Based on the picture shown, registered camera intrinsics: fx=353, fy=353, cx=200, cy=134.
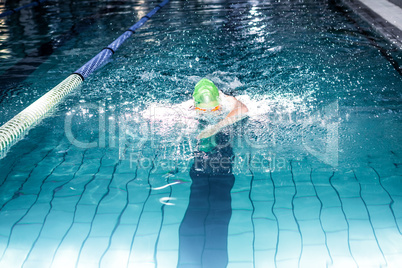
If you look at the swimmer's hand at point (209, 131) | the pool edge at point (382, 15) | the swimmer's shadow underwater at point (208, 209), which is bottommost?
the swimmer's shadow underwater at point (208, 209)

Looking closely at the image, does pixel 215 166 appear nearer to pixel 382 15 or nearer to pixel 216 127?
pixel 216 127

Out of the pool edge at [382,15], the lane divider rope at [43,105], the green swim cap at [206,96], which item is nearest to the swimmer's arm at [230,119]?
the green swim cap at [206,96]

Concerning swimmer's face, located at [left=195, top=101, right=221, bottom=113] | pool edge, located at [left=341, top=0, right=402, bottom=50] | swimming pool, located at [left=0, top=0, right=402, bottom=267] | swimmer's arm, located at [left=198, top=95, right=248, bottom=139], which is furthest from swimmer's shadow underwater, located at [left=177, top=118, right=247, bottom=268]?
pool edge, located at [left=341, top=0, right=402, bottom=50]

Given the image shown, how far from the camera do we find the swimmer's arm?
3.80 m

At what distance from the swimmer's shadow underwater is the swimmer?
0.22 m

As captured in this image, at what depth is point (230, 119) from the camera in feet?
12.7

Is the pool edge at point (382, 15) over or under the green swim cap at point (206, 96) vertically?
over

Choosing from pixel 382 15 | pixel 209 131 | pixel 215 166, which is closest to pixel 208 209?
pixel 215 166

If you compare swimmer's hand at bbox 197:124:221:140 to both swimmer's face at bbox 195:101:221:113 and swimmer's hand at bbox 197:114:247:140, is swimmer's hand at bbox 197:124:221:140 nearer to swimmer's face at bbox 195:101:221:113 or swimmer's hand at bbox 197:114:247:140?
swimmer's hand at bbox 197:114:247:140

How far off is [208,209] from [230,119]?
1.34 m

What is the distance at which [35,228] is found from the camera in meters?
2.70

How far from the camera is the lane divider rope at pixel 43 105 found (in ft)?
11.7

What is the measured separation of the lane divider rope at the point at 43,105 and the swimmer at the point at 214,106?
1801 millimetres

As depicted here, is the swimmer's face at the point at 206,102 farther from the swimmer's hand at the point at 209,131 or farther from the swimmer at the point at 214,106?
the swimmer's hand at the point at 209,131
